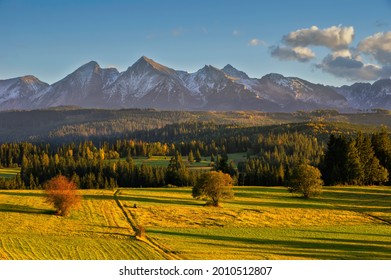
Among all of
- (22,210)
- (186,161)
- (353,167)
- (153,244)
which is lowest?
(186,161)

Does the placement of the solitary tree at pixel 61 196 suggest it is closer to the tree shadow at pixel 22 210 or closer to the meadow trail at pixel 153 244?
the tree shadow at pixel 22 210

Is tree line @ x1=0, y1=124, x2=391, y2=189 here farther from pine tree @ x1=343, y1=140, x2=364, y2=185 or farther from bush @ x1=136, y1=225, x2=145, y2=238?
bush @ x1=136, y1=225, x2=145, y2=238

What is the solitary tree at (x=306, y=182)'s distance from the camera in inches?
1921

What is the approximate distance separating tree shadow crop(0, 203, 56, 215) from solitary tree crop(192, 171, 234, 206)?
15.4 metres

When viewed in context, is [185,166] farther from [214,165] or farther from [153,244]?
[153,244]

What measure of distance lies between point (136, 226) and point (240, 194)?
25.4 m

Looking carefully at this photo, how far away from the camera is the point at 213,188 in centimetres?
4291

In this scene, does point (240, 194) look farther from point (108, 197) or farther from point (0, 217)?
point (0, 217)

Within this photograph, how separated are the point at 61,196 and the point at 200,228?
12.7 metres

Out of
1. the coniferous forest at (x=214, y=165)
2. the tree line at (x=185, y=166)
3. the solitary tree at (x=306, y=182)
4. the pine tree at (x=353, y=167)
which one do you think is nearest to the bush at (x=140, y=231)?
the solitary tree at (x=306, y=182)

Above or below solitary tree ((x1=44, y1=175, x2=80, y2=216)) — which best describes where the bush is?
below

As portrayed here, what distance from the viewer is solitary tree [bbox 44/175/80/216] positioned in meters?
34.1

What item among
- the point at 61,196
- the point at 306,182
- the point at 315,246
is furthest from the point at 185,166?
the point at 315,246

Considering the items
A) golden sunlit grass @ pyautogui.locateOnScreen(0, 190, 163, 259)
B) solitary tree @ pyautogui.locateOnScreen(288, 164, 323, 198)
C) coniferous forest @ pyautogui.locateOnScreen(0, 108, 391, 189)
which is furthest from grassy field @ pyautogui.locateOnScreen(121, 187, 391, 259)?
coniferous forest @ pyautogui.locateOnScreen(0, 108, 391, 189)
